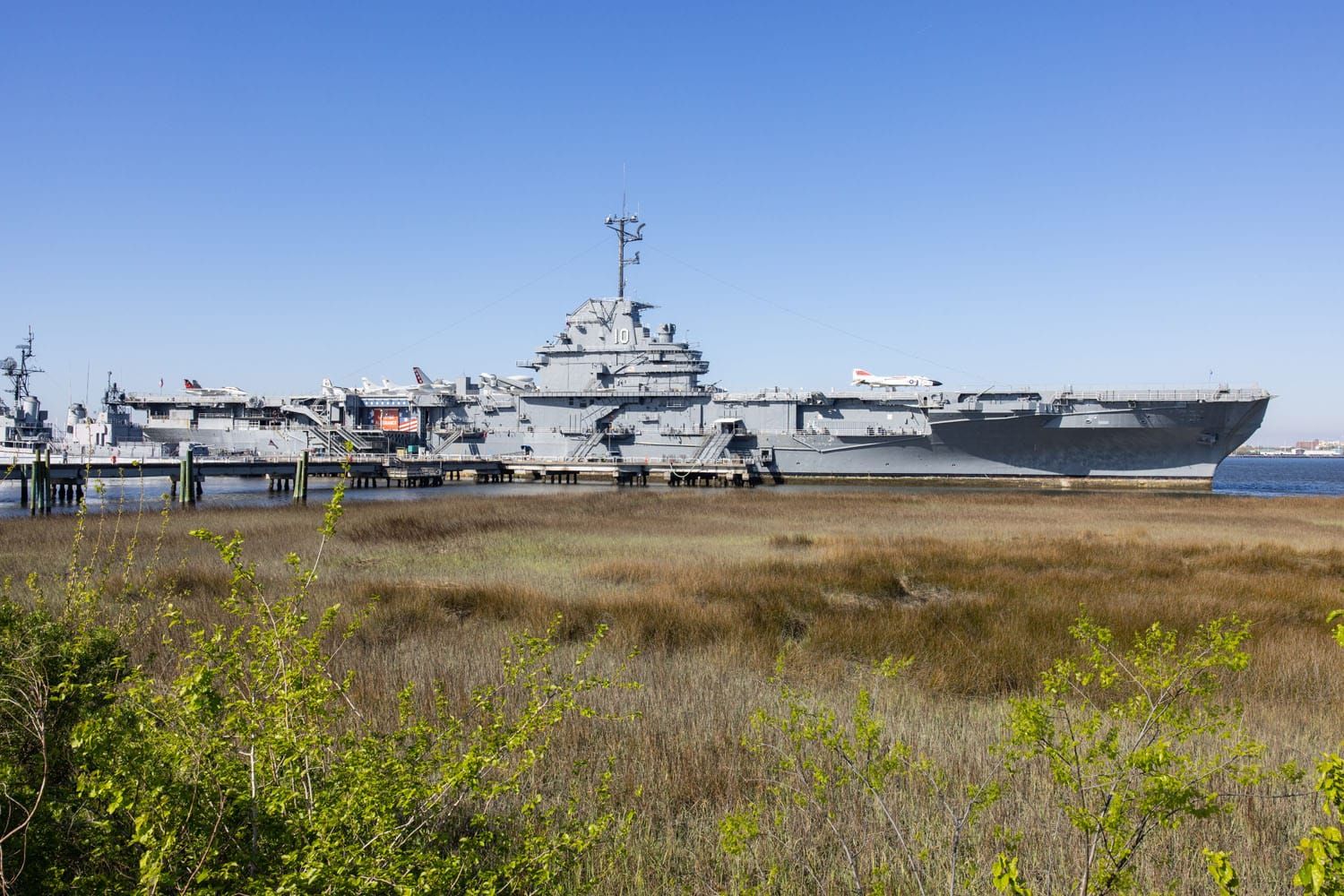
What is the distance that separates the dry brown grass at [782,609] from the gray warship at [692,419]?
1789 cm

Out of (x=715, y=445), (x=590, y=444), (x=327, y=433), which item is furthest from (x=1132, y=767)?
(x=327, y=433)

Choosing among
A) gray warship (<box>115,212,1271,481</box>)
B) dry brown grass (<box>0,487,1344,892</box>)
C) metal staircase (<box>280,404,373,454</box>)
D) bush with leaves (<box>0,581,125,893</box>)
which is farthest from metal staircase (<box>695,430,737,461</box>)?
bush with leaves (<box>0,581,125,893</box>)

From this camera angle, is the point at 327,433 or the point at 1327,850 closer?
the point at 1327,850

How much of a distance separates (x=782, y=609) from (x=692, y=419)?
40.4m

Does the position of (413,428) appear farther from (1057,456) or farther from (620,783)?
(620,783)

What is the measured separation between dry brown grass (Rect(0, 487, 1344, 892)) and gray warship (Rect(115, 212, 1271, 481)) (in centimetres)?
1789

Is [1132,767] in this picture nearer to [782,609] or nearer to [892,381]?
[782,609]

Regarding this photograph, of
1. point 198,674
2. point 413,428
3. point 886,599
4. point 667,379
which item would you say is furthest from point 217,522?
point 413,428

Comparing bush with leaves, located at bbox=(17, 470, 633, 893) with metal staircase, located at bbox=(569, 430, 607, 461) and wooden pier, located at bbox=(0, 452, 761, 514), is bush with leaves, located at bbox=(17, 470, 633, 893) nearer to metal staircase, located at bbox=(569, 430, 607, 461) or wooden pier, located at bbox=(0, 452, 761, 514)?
wooden pier, located at bbox=(0, 452, 761, 514)

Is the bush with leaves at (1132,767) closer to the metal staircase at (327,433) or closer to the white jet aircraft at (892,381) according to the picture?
the white jet aircraft at (892,381)

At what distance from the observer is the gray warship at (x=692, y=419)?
4178cm

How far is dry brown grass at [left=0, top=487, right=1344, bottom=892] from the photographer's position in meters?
5.01

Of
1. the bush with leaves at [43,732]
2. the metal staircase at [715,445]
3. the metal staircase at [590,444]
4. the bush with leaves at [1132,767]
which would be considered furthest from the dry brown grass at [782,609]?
the metal staircase at [590,444]

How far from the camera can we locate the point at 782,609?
34.5 ft
